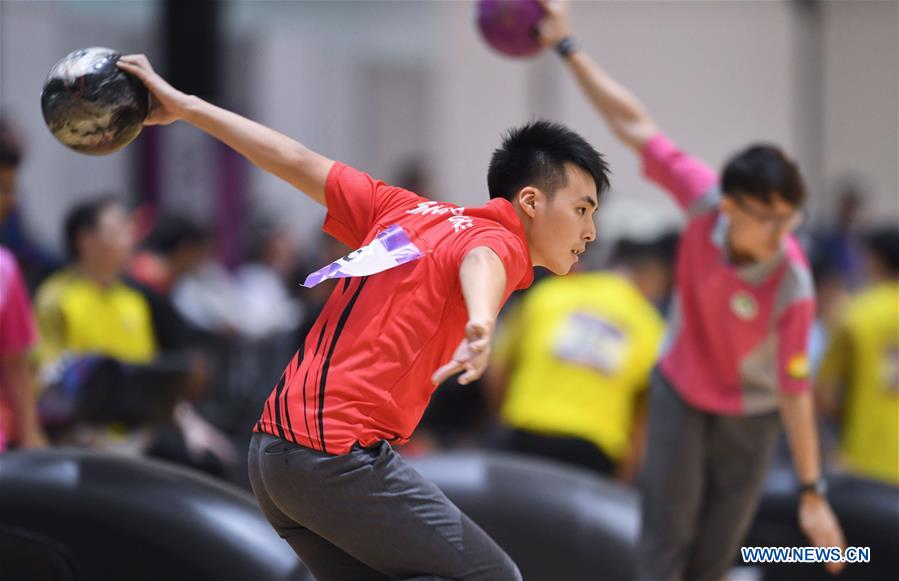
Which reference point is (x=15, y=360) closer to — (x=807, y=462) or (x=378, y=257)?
(x=378, y=257)

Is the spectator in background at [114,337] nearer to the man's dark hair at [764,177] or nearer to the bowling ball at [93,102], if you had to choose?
the bowling ball at [93,102]

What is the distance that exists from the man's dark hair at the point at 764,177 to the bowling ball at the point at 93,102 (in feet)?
5.99

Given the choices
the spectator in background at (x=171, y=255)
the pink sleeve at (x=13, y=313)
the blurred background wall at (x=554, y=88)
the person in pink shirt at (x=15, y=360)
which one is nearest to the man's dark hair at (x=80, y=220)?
the spectator in background at (x=171, y=255)

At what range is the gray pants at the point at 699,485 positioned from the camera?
4203 millimetres

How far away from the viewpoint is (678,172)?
4289 mm

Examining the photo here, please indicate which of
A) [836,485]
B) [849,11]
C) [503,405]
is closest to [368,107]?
[849,11]

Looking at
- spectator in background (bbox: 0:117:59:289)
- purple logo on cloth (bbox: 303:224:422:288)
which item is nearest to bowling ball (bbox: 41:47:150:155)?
purple logo on cloth (bbox: 303:224:422:288)

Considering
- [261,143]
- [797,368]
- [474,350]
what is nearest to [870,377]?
[797,368]

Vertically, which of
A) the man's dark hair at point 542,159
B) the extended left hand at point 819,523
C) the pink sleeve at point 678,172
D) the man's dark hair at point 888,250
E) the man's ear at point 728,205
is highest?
the man's dark hair at point 542,159

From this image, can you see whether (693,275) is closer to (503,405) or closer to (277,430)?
(277,430)

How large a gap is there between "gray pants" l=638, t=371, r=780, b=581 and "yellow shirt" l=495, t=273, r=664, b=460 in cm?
171

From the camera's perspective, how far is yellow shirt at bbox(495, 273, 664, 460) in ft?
19.8

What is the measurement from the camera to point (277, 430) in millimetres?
2727

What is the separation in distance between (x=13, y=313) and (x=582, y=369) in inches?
106
